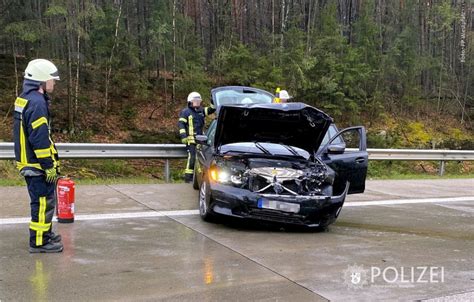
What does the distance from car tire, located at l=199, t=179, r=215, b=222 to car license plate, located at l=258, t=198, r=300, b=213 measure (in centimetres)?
78

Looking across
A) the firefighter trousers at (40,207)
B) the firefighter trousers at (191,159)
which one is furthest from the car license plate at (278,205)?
the firefighter trousers at (191,159)

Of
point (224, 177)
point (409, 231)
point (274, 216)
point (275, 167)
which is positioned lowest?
point (409, 231)

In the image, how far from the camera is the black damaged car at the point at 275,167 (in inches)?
255

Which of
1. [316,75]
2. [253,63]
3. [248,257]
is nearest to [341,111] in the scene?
[316,75]

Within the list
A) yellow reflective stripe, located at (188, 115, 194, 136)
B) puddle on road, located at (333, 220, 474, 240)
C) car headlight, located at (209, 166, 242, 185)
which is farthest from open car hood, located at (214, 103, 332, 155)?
yellow reflective stripe, located at (188, 115, 194, 136)

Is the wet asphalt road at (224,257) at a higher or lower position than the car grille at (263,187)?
lower

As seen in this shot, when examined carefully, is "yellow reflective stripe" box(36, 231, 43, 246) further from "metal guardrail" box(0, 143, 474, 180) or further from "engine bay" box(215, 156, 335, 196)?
"metal guardrail" box(0, 143, 474, 180)

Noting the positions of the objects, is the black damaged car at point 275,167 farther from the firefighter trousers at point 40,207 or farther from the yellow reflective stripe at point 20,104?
the yellow reflective stripe at point 20,104

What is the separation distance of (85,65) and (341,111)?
13517 millimetres

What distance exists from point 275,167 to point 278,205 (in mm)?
532

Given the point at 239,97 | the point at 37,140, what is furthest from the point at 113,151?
the point at 37,140

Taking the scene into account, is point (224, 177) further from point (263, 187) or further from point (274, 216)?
point (274, 216)

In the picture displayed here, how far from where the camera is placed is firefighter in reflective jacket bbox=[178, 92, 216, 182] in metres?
10.7

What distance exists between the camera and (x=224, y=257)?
543 centimetres
